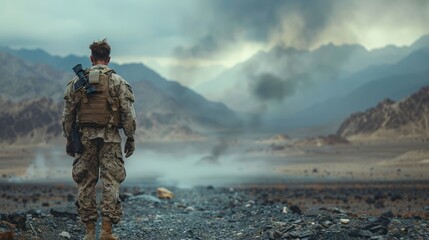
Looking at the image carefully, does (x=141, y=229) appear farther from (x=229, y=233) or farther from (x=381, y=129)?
(x=381, y=129)

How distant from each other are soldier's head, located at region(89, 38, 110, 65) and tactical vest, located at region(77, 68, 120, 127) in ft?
1.09

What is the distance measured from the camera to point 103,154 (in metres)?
9.64

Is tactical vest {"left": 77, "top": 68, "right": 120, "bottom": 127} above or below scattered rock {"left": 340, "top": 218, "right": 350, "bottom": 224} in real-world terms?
above

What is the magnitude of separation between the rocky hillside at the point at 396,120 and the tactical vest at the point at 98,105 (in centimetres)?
14061

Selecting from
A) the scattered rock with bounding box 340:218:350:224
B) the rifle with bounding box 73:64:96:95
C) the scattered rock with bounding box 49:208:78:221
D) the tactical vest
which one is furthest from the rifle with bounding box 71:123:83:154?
the scattered rock with bounding box 49:208:78:221

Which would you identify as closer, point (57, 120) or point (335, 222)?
point (335, 222)

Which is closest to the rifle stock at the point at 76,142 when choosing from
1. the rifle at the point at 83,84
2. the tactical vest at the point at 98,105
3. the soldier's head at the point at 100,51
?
the tactical vest at the point at 98,105

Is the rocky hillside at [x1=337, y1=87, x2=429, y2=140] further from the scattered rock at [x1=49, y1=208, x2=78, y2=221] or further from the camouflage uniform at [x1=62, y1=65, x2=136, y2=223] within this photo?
the camouflage uniform at [x1=62, y1=65, x2=136, y2=223]

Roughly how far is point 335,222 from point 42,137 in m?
157

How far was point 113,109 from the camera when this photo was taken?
9.59 m

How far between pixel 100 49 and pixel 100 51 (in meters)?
0.04

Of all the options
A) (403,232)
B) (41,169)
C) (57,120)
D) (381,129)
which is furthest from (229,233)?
(57,120)

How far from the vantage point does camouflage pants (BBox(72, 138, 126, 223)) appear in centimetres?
960

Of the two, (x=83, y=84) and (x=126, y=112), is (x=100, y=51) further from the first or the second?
(x=126, y=112)
